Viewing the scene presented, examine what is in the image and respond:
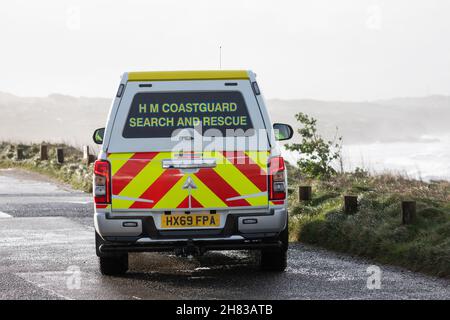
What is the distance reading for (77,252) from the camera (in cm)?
1259

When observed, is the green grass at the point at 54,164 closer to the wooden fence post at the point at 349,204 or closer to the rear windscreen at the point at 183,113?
the wooden fence post at the point at 349,204

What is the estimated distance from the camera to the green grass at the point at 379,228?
1094 centimetres

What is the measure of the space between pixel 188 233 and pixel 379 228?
3.51 meters

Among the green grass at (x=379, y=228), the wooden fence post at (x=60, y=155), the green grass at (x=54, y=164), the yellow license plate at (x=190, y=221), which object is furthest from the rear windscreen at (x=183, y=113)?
the wooden fence post at (x=60, y=155)

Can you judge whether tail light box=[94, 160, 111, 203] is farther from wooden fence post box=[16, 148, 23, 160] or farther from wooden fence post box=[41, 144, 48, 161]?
wooden fence post box=[16, 148, 23, 160]

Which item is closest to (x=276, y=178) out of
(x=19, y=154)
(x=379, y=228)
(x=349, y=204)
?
(x=379, y=228)

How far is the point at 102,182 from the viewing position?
959 centimetres

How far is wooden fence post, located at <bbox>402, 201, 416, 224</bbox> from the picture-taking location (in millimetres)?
12305

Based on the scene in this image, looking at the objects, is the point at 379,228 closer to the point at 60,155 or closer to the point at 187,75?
the point at 187,75

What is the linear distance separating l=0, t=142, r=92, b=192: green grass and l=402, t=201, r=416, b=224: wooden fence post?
45.1ft

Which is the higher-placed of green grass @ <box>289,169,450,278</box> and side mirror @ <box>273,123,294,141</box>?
side mirror @ <box>273,123,294,141</box>

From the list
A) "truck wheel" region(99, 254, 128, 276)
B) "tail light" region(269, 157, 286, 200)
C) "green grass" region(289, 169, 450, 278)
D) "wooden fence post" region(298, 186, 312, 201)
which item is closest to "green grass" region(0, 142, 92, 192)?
"wooden fence post" region(298, 186, 312, 201)

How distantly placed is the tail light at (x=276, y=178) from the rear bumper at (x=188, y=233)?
16cm

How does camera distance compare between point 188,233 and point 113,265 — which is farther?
point 113,265
